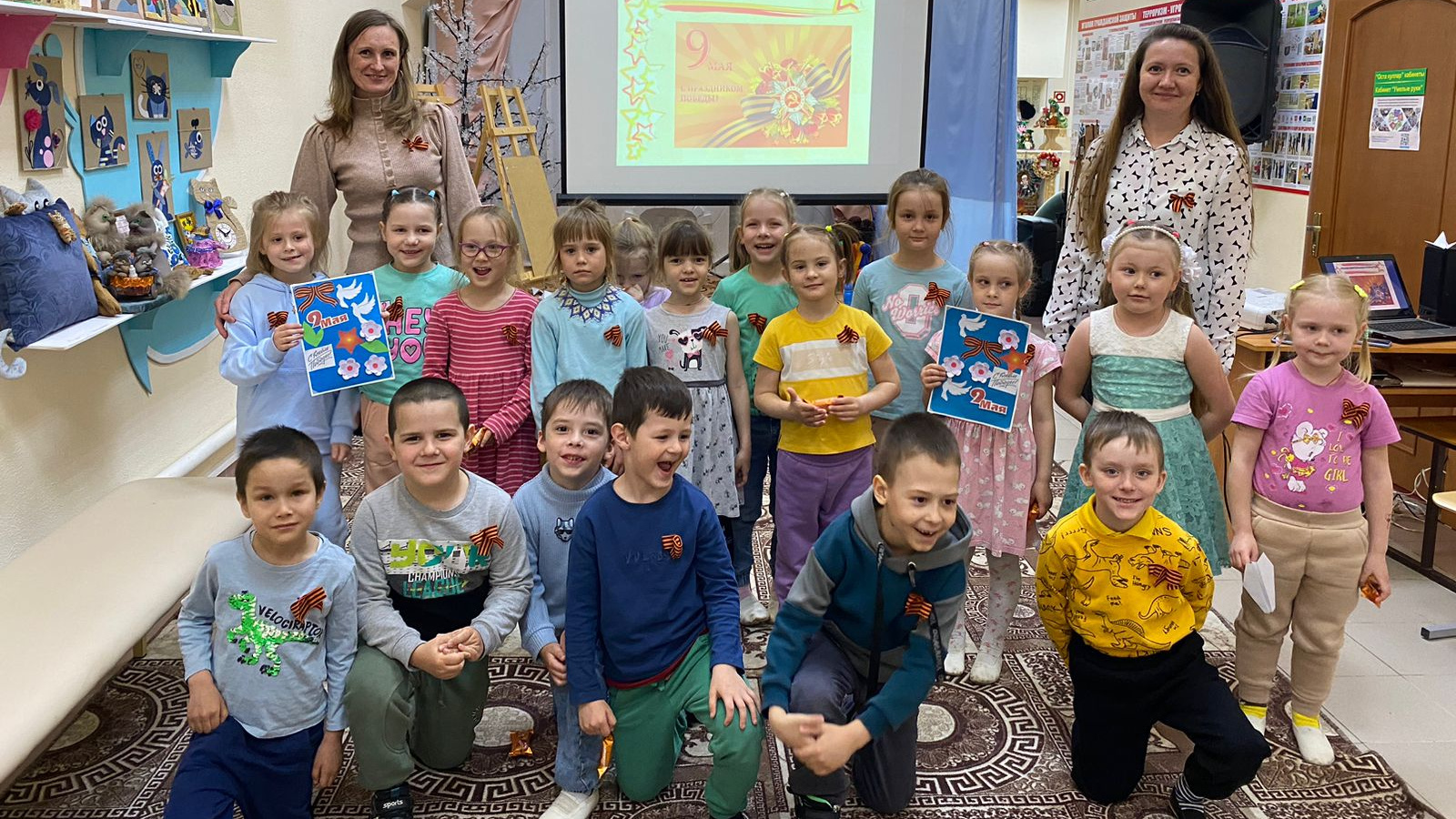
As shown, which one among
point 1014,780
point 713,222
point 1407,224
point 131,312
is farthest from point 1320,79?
point 131,312

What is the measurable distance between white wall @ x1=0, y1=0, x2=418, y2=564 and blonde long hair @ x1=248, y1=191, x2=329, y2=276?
2.04 ft

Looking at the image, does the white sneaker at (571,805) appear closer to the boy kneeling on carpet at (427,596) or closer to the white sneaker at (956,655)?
the boy kneeling on carpet at (427,596)

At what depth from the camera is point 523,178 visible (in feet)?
19.2

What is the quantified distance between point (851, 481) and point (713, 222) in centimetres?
440

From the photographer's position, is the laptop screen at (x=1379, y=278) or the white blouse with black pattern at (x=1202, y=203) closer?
the white blouse with black pattern at (x=1202, y=203)

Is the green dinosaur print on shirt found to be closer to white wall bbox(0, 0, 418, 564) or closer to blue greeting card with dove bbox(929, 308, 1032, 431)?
white wall bbox(0, 0, 418, 564)

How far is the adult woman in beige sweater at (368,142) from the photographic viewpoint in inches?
113

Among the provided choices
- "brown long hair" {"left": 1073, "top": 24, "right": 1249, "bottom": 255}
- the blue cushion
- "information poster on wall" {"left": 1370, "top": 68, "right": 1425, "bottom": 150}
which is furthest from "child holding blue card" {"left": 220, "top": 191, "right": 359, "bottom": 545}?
"information poster on wall" {"left": 1370, "top": 68, "right": 1425, "bottom": 150}

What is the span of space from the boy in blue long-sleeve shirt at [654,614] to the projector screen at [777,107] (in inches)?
136

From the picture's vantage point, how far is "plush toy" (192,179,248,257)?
3.75 metres

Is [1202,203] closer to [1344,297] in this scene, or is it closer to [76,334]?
[1344,297]

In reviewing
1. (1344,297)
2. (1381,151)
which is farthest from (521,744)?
(1381,151)

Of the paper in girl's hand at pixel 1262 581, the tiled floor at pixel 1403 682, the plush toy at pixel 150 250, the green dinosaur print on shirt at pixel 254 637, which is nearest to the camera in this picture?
the green dinosaur print on shirt at pixel 254 637

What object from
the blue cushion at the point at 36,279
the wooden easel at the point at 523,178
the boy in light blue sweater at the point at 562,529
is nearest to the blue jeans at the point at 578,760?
the boy in light blue sweater at the point at 562,529
